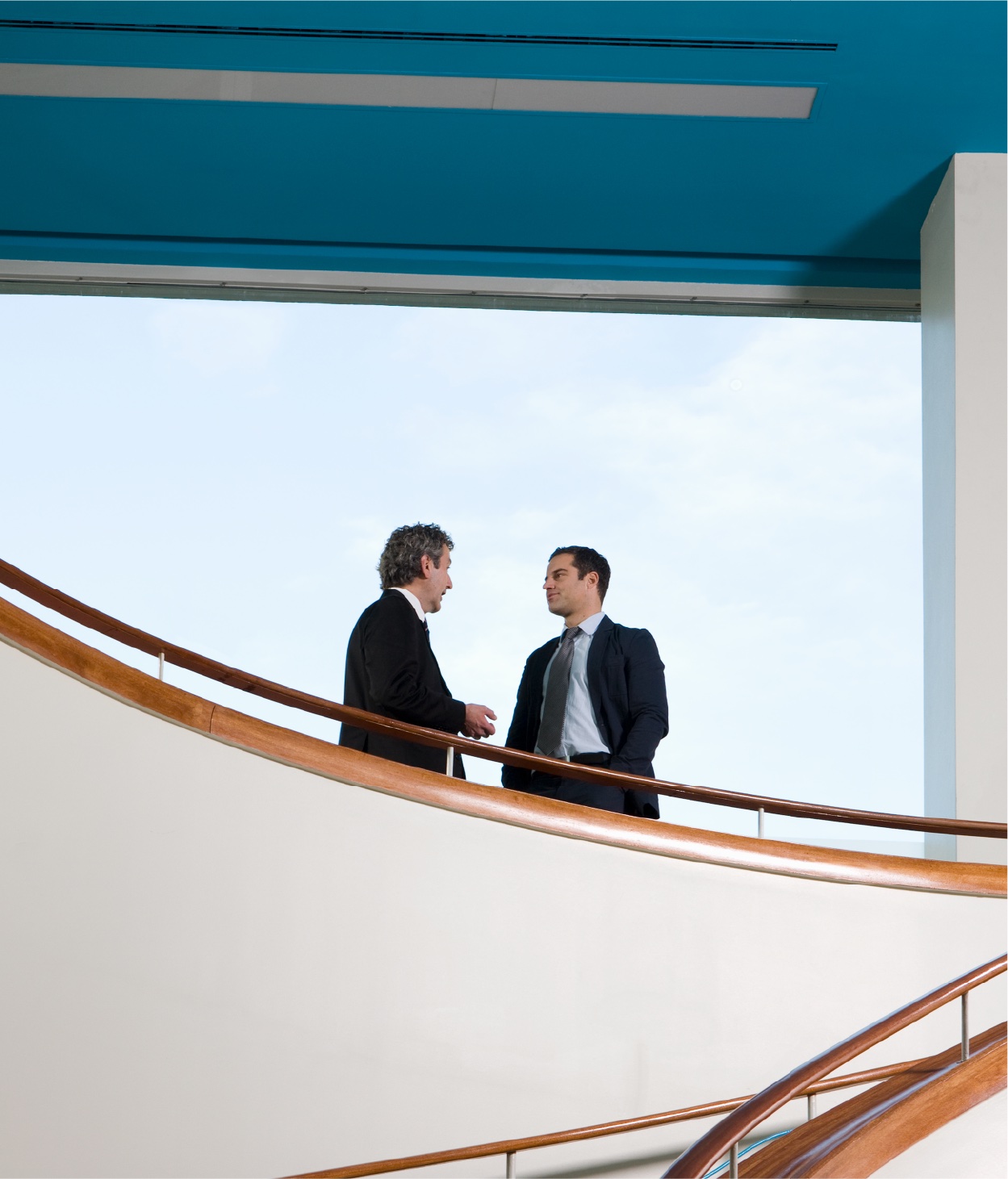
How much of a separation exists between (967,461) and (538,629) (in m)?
1.95

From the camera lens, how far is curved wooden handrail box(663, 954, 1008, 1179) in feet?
6.03

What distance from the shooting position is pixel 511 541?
563cm


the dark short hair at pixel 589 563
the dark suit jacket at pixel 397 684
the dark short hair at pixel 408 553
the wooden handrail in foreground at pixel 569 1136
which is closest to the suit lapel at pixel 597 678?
the dark short hair at pixel 589 563

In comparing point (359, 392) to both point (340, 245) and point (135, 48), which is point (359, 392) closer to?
point (340, 245)

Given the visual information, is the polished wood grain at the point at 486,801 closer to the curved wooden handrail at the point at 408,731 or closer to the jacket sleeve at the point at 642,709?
the curved wooden handrail at the point at 408,731

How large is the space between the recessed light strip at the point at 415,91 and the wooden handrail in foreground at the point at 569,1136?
347cm

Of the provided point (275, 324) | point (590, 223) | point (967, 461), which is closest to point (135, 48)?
point (275, 324)

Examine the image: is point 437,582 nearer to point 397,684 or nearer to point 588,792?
point 397,684

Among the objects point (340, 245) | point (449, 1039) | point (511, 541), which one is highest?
point (340, 245)

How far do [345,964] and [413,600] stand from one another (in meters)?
1.07

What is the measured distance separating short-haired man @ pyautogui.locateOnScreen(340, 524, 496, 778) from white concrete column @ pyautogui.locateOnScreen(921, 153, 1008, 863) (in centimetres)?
202

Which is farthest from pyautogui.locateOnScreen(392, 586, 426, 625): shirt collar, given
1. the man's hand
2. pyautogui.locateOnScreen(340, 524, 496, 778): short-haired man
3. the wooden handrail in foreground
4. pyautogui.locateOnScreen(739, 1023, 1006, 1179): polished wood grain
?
pyautogui.locateOnScreen(739, 1023, 1006, 1179): polished wood grain

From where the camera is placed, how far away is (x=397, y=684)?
3438 mm

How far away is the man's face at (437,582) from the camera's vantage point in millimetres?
3658
